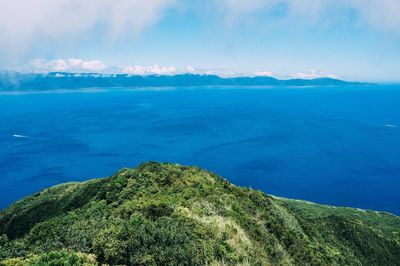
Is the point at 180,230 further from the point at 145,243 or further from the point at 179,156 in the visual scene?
the point at 179,156

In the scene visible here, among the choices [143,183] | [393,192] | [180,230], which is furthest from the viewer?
[393,192]

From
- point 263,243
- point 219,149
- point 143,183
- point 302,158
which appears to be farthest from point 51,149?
point 263,243

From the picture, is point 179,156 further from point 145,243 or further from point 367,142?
point 145,243

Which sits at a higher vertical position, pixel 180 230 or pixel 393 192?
pixel 180 230

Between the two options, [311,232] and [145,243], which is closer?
[145,243]

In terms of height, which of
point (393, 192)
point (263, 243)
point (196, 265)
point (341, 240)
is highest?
point (196, 265)

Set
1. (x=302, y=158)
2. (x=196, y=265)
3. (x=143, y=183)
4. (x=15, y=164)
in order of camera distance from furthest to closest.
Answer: (x=302, y=158) → (x=15, y=164) → (x=143, y=183) → (x=196, y=265)
